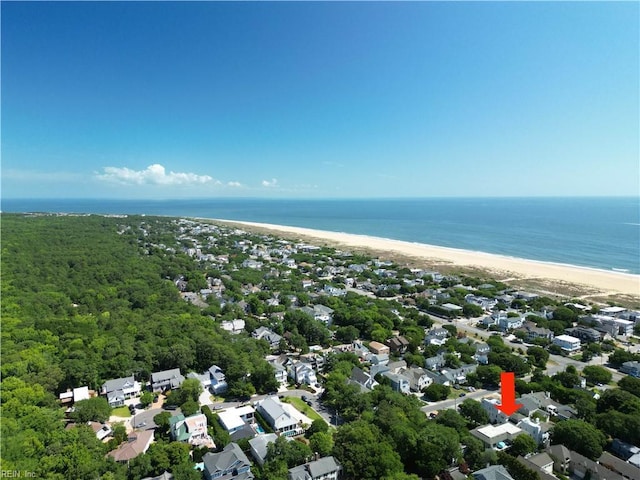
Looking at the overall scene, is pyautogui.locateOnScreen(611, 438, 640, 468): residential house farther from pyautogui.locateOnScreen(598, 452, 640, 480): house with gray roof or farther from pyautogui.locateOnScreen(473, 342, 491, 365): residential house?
pyautogui.locateOnScreen(473, 342, 491, 365): residential house

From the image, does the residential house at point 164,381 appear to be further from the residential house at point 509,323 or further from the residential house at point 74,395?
the residential house at point 509,323

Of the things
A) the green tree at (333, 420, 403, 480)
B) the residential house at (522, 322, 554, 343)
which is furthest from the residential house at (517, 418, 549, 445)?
the residential house at (522, 322, 554, 343)

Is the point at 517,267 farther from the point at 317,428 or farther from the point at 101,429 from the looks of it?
the point at 101,429

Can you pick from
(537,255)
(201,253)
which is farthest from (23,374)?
(537,255)

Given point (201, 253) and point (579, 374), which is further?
point (201, 253)

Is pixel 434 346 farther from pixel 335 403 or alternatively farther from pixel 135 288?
pixel 135 288
